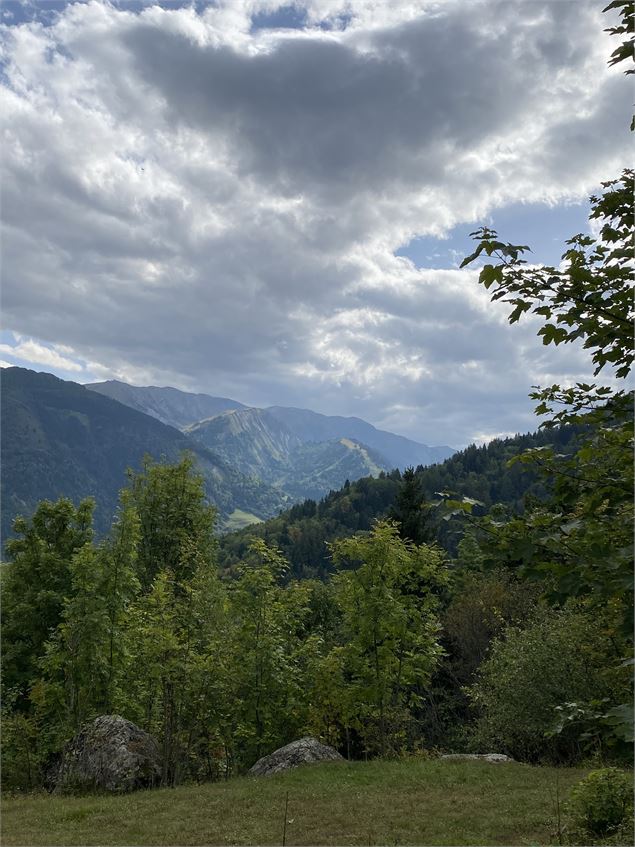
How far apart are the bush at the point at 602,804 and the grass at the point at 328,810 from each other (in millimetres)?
941

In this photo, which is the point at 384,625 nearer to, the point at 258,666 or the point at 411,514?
the point at 258,666

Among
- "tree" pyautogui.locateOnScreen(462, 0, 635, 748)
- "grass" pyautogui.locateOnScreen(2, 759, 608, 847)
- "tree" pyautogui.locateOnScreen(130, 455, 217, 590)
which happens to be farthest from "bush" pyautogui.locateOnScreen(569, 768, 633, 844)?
Result: "tree" pyautogui.locateOnScreen(130, 455, 217, 590)

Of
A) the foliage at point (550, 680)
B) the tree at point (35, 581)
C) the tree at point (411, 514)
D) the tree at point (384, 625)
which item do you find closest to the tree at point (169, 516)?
the tree at point (35, 581)

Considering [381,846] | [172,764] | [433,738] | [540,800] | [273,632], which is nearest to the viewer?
[381,846]

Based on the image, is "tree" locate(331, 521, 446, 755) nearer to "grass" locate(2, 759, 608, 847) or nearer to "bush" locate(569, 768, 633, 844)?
"grass" locate(2, 759, 608, 847)

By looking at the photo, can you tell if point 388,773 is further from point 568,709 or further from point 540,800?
point 568,709

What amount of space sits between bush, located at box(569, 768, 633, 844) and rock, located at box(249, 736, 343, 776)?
11262 mm

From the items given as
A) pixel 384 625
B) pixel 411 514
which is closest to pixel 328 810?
pixel 384 625

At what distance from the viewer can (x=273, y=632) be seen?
2278 centimetres

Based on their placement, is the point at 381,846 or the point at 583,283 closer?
the point at 583,283

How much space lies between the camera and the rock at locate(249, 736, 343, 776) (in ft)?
67.5

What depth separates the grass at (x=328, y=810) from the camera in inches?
526

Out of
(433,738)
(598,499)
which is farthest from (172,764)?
(433,738)

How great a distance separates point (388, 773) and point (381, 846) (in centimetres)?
824
